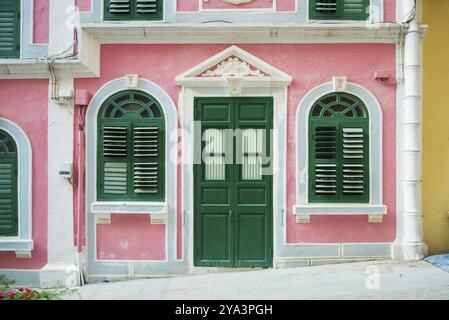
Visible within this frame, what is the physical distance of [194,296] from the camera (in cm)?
602

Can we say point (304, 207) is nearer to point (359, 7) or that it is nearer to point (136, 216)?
point (136, 216)

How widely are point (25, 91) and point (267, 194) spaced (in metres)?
4.72

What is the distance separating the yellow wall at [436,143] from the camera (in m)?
7.07

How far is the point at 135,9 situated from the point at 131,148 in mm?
2506

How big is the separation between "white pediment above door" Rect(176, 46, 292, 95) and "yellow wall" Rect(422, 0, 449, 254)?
2565 mm

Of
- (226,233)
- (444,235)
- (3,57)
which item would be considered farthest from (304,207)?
(3,57)

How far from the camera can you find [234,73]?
23.0 feet

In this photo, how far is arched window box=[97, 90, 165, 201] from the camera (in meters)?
6.99

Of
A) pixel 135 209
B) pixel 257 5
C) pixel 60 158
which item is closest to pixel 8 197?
pixel 60 158

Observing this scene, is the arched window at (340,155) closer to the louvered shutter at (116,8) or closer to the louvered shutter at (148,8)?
the louvered shutter at (148,8)

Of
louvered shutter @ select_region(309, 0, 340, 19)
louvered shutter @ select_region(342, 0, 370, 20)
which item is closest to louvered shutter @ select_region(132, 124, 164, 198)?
louvered shutter @ select_region(309, 0, 340, 19)

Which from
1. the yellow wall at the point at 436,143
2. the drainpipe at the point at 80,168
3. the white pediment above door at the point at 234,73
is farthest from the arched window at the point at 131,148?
the yellow wall at the point at 436,143

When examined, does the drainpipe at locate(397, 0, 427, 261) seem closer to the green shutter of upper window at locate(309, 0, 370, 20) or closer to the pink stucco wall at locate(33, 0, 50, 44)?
the green shutter of upper window at locate(309, 0, 370, 20)

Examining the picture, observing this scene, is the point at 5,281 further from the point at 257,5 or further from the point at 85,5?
the point at 257,5
